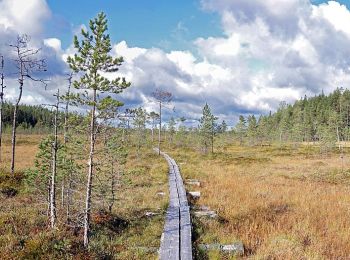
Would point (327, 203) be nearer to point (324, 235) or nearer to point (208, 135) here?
point (324, 235)

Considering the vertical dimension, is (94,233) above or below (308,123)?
below

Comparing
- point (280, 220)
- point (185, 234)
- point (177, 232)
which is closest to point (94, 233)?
point (177, 232)

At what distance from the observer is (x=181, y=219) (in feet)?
44.4

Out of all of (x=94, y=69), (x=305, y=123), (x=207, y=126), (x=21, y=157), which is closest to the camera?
(x=94, y=69)

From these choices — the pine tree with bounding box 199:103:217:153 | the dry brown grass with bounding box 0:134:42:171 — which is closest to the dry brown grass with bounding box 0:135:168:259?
the dry brown grass with bounding box 0:134:42:171

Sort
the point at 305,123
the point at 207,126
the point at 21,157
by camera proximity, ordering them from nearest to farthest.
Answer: the point at 21,157 < the point at 207,126 < the point at 305,123

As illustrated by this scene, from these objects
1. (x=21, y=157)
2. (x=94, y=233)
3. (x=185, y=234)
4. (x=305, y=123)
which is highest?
(x=305, y=123)

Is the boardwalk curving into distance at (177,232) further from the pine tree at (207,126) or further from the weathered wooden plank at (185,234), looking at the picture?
the pine tree at (207,126)

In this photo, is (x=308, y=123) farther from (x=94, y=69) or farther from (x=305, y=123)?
A: (x=94, y=69)

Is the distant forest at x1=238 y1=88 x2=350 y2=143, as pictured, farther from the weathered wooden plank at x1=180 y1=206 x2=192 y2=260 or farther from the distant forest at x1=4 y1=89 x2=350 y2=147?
the weathered wooden plank at x1=180 y1=206 x2=192 y2=260

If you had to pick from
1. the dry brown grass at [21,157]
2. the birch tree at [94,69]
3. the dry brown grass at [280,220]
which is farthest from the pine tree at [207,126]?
the birch tree at [94,69]

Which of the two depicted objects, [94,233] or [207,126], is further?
[207,126]

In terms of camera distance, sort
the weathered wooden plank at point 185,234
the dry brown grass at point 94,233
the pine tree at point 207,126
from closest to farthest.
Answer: the dry brown grass at point 94,233
the weathered wooden plank at point 185,234
the pine tree at point 207,126

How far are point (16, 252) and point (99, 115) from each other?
4290 mm
